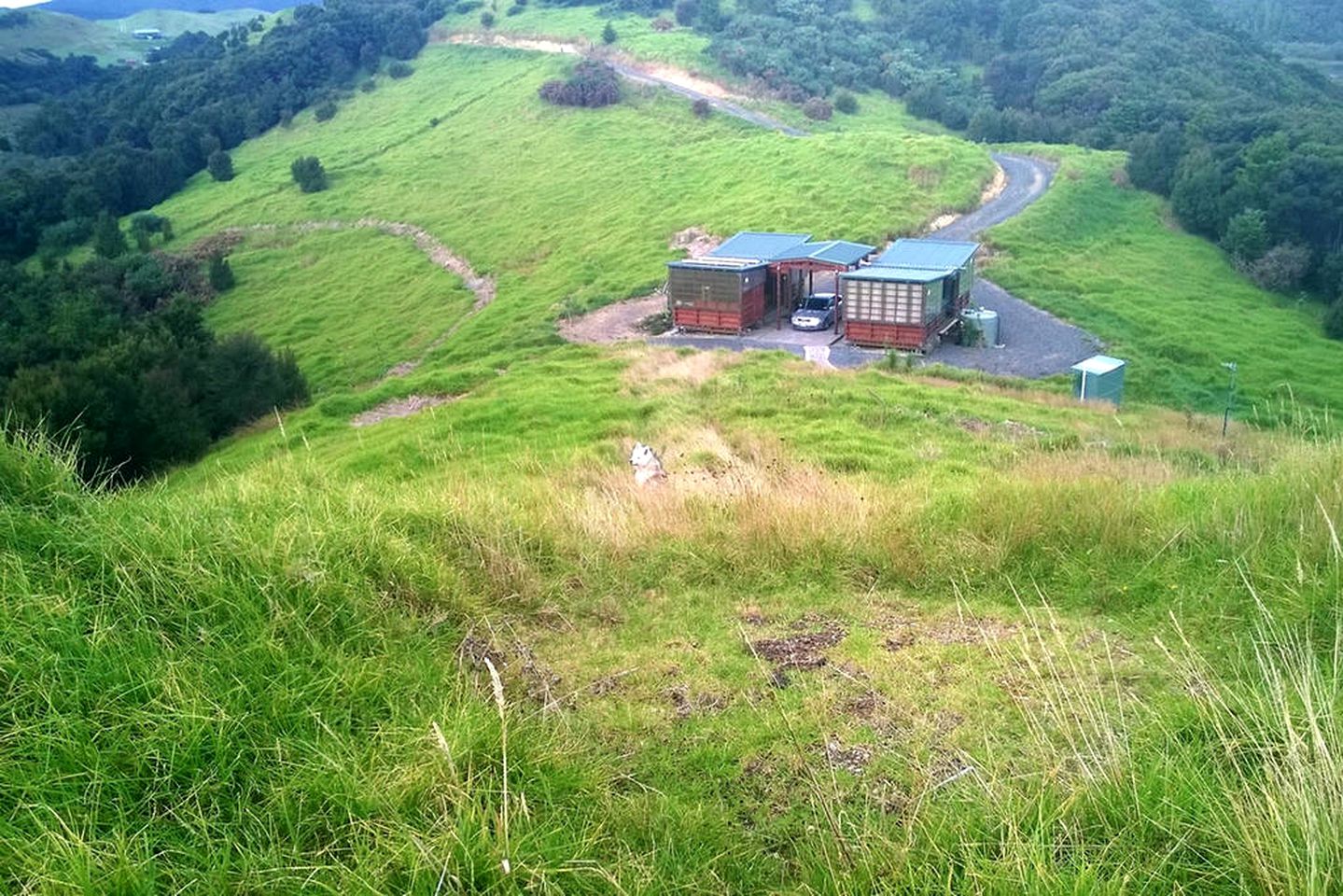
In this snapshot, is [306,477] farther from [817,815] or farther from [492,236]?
[492,236]

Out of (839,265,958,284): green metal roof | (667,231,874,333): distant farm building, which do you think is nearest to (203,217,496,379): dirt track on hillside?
(667,231,874,333): distant farm building

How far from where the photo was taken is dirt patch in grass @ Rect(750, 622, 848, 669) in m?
6.13

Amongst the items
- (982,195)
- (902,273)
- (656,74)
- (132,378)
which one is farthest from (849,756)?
(656,74)

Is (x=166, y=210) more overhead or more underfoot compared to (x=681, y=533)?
more underfoot

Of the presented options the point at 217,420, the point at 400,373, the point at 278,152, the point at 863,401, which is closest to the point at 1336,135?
the point at 863,401

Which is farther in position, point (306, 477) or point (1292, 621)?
point (306, 477)

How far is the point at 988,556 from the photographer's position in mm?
7484

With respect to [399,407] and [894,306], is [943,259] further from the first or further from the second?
[399,407]

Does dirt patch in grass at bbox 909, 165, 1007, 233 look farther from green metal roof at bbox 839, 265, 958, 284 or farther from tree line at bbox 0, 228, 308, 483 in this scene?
tree line at bbox 0, 228, 308, 483

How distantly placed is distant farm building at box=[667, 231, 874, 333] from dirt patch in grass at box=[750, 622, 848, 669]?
24.4 meters

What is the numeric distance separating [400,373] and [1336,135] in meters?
44.3

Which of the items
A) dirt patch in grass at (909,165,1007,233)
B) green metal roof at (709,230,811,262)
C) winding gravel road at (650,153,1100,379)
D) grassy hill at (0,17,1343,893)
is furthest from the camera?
dirt patch in grass at (909,165,1007,233)

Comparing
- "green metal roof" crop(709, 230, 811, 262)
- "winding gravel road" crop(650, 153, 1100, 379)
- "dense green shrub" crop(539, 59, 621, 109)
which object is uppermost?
"dense green shrub" crop(539, 59, 621, 109)

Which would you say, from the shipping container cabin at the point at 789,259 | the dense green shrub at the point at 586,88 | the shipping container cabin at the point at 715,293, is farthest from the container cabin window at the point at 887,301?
the dense green shrub at the point at 586,88
